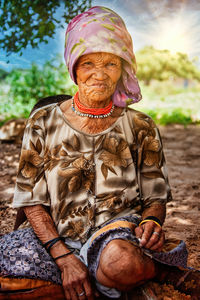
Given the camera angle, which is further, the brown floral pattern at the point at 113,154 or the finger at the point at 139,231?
the brown floral pattern at the point at 113,154

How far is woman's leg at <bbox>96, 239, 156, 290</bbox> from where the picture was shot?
59.2 inches

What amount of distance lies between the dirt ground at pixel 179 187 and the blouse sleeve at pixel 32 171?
3.11 ft

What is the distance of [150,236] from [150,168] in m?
0.45

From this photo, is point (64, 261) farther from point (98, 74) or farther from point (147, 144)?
point (98, 74)

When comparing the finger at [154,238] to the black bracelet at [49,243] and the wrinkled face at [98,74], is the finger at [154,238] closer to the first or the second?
the black bracelet at [49,243]

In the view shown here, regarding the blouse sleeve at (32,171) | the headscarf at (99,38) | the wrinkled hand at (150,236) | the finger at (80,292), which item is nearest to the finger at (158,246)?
the wrinkled hand at (150,236)

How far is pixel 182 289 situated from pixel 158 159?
764 mm

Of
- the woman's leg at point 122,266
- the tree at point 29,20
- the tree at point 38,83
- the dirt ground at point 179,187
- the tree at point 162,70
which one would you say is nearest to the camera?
the woman's leg at point 122,266

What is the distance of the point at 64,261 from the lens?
1773mm

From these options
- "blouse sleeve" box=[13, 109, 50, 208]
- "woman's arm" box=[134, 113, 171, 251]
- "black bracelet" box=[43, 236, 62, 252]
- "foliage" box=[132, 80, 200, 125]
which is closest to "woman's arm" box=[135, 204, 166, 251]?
"woman's arm" box=[134, 113, 171, 251]

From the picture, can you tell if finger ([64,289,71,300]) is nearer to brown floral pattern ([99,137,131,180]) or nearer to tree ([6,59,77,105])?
brown floral pattern ([99,137,131,180])

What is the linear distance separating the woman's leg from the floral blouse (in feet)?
1.04

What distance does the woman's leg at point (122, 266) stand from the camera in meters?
1.50

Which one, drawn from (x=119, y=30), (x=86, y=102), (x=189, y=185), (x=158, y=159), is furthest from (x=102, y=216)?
(x=189, y=185)
